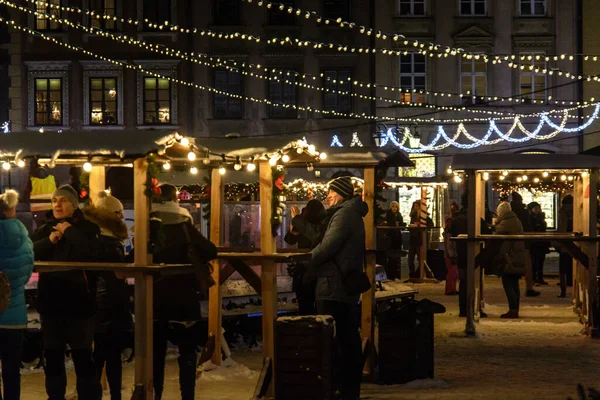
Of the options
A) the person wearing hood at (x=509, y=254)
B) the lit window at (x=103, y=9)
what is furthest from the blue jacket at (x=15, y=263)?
the lit window at (x=103, y=9)

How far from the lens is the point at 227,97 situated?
40.2 m

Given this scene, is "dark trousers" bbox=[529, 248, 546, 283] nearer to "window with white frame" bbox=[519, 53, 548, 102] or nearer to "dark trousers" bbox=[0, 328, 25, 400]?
"window with white frame" bbox=[519, 53, 548, 102]

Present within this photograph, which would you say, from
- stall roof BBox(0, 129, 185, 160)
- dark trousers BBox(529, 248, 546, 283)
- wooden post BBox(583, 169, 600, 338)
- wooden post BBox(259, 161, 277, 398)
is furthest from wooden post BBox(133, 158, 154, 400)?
dark trousers BBox(529, 248, 546, 283)

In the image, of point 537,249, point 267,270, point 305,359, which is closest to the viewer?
point 305,359

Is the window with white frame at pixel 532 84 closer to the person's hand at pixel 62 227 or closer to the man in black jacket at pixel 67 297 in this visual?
the man in black jacket at pixel 67 297

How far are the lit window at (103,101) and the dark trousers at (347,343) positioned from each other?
98.5ft

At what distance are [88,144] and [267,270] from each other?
240 centimetres

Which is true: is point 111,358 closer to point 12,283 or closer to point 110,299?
point 110,299

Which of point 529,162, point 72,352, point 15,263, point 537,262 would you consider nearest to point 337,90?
point 537,262

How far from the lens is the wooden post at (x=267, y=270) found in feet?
37.3

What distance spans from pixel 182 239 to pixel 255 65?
2976 cm

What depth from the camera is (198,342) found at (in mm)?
10008

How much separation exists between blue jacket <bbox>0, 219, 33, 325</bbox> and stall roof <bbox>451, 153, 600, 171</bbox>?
7.83 m

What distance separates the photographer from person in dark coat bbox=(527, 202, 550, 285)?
2541cm
